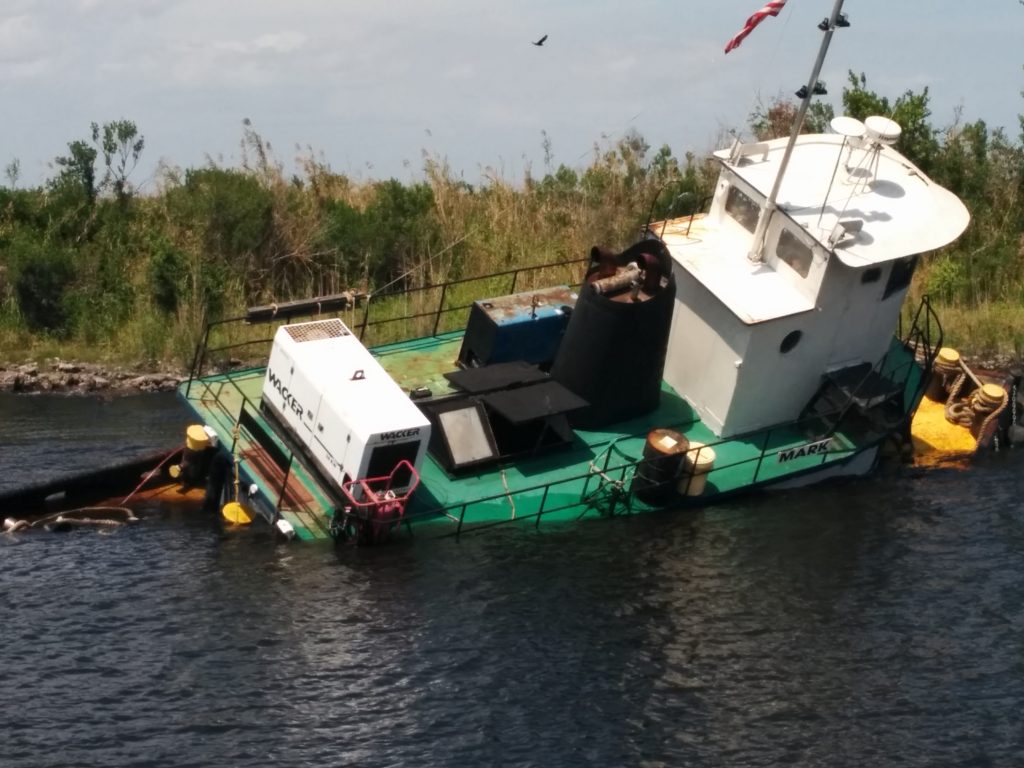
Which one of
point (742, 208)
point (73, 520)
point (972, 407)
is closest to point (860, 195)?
point (742, 208)

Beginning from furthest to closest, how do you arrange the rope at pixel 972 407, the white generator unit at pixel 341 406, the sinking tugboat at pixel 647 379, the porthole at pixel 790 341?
the rope at pixel 972 407 → the porthole at pixel 790 341 → the sinking tugboat at pixel 647 379 → the white generator unit at pixel 341 406

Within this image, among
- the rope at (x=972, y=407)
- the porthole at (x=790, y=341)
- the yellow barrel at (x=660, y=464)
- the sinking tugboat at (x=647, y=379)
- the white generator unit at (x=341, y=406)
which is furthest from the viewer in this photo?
the rope at (x=972, y=407)

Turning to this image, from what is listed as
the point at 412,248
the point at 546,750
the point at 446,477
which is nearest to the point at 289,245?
the point at 412,248

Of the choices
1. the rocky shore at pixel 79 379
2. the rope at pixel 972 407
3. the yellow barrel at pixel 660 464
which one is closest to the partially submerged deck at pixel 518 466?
the yellow barrel at pixel 660 464

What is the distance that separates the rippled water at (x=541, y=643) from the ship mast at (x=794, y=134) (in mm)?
3359

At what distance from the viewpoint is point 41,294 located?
27094 mm

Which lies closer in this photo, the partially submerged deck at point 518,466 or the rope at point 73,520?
the partially submerged deck at point 518,466

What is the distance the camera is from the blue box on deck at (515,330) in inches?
826

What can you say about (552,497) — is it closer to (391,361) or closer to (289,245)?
(391,361)

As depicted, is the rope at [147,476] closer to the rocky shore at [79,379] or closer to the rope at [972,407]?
the rocky shore at [79,379]

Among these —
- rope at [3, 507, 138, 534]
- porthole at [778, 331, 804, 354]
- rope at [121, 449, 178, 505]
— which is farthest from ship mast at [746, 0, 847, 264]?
rope at [3, 507, 138, 534]

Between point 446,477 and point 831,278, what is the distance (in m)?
5.55

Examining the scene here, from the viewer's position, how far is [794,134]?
20.0m

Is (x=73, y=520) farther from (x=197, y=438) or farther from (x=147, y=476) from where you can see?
(x=197, y=438)
